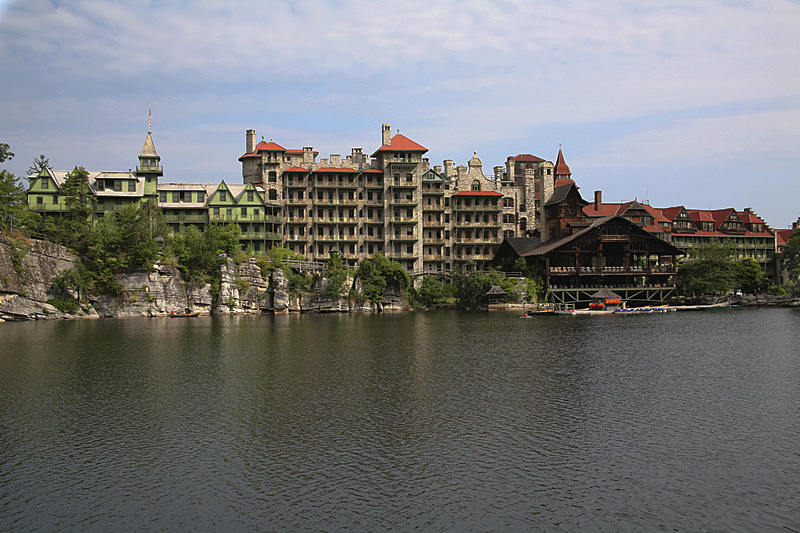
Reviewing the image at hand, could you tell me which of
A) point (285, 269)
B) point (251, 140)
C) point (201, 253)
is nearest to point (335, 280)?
point (285, 269)

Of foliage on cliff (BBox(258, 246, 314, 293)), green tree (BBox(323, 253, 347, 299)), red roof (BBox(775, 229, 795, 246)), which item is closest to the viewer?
foliage on cliff (BBox(258, 246, 314, 293))

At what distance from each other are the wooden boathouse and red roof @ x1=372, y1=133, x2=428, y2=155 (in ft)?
74.8

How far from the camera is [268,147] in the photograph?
11019 cm

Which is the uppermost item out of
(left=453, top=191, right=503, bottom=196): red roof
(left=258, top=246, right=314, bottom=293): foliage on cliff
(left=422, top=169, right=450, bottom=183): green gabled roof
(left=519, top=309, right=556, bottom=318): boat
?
(left=422, top=169, right=450, bottom=183): green gabled roof

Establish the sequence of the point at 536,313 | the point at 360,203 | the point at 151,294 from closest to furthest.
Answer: the point at 151,294, the point at 536,313, the point at 360,203

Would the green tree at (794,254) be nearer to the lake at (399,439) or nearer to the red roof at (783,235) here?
the red roof at (783,235)

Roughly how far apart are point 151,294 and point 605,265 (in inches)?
2708

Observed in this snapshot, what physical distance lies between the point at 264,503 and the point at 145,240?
74621 millimetres

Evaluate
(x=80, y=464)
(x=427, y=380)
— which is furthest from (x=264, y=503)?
(x=427, y=380)

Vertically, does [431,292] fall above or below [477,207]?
below

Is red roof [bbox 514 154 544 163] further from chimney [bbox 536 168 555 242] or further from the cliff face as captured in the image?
the cliff face

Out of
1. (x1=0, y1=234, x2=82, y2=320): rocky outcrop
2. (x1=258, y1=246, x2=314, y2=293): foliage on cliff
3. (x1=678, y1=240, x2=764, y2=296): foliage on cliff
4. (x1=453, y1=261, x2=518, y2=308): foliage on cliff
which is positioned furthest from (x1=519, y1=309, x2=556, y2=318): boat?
(x1=0, y1=234, x2=82, y2=320): rocky outcrop

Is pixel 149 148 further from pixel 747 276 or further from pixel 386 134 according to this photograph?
pixel 747 276

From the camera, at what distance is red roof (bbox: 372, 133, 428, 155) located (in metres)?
110
